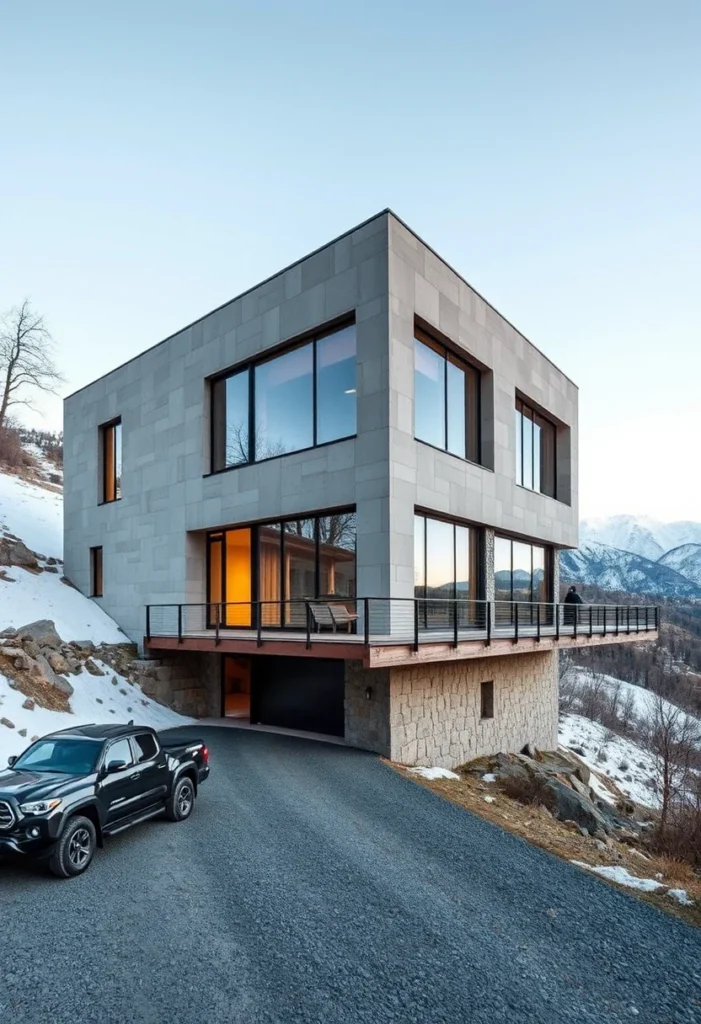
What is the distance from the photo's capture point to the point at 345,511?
15008mm

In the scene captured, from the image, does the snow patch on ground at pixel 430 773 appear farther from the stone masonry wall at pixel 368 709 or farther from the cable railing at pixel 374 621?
the cable railing at pixel 374 621

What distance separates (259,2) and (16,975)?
74.4ft

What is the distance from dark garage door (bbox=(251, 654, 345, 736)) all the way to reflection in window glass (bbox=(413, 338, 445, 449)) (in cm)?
649

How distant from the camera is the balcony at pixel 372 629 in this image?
40.7 ft

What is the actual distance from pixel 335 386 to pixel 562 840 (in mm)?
11092

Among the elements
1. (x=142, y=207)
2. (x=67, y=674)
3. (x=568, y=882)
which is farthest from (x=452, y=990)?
(x=142, y=207)

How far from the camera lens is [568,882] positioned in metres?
7.55

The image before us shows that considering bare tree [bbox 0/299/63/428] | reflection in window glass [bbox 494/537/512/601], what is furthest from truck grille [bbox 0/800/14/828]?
bare tree [bbox 0/299/63/428]

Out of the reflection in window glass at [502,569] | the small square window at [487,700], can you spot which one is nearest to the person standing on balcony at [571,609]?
the reflection in window glass at [502,569]

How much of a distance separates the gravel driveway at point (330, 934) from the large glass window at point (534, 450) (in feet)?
49.9

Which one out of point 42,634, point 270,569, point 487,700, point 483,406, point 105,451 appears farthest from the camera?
point 105,451

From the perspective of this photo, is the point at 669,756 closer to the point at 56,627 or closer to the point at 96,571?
the point at 56,627

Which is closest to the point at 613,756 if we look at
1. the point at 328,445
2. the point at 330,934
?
the point at 328,445

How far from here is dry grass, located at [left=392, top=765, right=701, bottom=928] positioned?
24.6ft
